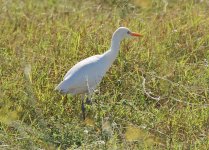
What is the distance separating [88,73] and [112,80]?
16.4 inches

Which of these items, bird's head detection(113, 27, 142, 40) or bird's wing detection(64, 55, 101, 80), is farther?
bird's head detection(113, 27, 142, 40)

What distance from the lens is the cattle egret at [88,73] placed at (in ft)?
18.2

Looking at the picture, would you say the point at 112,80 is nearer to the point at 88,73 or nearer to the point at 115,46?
the point at 115,46

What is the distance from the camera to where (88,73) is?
572cm

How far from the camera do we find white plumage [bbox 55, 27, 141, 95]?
557 cm

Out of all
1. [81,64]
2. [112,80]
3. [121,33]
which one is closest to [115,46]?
[121,33]

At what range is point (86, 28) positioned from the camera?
22.4 feet

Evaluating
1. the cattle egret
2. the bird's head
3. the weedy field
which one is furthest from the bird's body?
the bird's head

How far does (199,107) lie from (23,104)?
1369mm

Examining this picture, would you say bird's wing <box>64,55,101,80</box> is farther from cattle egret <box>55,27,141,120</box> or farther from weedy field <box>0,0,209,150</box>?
weedy field <box>0,0,209,150</box>

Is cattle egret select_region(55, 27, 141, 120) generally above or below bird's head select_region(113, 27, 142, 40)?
below

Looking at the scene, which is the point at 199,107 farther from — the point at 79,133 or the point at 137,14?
the point at 137,14

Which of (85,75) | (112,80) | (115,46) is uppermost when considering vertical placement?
(115,46)

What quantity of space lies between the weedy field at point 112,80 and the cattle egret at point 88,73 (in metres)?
0.13
